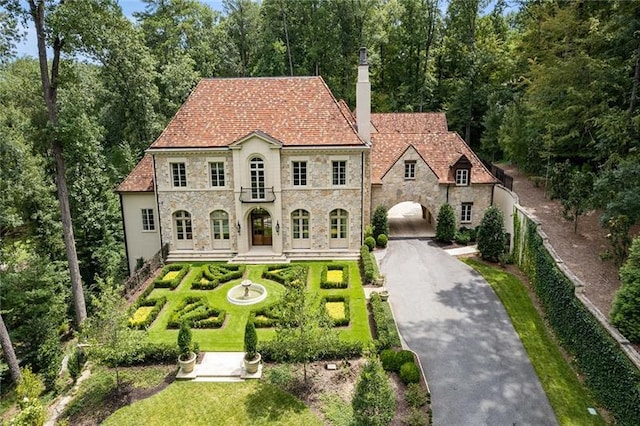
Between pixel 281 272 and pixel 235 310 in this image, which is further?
pixel 281 272

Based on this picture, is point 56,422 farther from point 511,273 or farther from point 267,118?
point 511,273

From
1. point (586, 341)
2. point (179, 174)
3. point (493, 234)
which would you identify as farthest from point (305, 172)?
point (586, 341)

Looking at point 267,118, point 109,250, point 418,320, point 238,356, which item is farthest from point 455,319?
point 109,250

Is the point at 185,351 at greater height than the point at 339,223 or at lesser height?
lesser

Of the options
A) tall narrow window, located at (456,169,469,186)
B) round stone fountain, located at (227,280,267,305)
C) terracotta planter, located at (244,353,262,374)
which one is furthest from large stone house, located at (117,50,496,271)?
terracotta planter, located at (244,353,262,374)

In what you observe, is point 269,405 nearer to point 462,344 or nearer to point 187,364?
point 187,364

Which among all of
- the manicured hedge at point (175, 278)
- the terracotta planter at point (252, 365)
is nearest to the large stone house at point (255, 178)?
the manicured hedge at point (175, 278)
